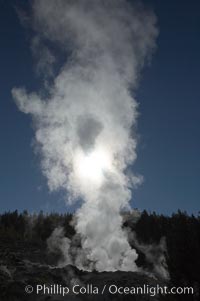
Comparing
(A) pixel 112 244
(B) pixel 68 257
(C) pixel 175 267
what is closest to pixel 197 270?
(C) pixel 175 267

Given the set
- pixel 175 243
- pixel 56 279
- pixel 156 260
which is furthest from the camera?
pixel 156 260

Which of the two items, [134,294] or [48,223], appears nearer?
[134,294]

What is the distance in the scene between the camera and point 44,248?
62.7 meters

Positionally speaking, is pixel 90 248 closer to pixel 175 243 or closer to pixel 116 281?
pixel 116 281

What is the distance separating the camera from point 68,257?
55656 mm

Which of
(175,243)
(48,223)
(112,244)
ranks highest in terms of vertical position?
(48,223)

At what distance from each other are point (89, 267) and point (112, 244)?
4.65m

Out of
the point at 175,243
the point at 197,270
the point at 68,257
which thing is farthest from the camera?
the point at 68,257

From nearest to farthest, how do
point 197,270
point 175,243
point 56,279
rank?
1. point 197,270
2. point 175,243
3. point 56,279

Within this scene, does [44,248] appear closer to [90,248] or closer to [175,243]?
[90,248]

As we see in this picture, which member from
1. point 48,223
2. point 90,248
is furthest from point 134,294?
point 48,223

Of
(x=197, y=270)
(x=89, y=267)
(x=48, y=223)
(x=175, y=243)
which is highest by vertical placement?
(x=48, y=223)

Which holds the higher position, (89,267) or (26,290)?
(89,267)

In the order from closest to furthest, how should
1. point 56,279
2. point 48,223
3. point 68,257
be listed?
1. point 56,279
2. point 68,257
3. point 48,223
